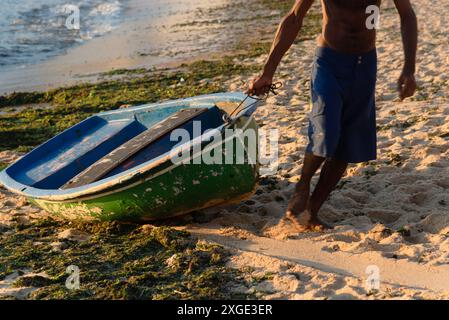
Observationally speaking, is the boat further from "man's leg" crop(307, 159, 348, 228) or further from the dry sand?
"man's leg" crop(307, 159, 348, 228)

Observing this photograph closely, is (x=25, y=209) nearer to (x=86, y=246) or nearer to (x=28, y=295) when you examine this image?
(x=86, y=246)

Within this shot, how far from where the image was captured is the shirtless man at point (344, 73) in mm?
3756

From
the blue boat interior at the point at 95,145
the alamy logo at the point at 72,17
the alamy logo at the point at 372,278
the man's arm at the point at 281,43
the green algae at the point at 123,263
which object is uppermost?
Result: the alamy logo at the point at 72,17

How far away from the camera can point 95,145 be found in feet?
18.1

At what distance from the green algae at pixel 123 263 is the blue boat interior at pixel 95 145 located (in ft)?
1.90

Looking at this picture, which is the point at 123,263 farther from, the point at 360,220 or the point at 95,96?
the point at 95,96

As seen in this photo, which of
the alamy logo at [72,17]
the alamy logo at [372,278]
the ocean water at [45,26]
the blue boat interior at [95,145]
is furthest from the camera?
the alamy logo at [72,17]

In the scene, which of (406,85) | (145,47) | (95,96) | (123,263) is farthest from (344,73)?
(145,47)

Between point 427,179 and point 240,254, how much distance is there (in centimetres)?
175

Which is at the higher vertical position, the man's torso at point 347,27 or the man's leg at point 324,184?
the man's torso at point 347,27

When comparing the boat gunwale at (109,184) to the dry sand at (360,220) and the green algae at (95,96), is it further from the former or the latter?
the green algae at (95,96)

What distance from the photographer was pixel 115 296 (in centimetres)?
350

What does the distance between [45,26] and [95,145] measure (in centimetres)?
1231

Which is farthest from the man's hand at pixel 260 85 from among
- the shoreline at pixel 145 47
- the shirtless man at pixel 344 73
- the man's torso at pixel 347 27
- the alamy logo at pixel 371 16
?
the shoreline at pixel 145 47
